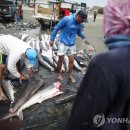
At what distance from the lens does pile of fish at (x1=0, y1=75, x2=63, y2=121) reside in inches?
219

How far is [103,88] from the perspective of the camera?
4.91 feet

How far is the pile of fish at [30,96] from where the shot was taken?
5560mm

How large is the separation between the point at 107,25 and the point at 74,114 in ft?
1.60

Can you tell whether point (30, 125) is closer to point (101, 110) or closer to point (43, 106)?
point (43, 106)

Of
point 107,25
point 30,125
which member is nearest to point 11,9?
point 30,125

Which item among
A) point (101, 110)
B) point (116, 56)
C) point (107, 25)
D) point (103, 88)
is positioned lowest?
point (101, 110)

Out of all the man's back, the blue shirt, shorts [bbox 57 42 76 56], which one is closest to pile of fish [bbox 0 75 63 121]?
shorts [bbox 57 42 76 56]

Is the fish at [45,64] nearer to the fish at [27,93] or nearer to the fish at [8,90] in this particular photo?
the fish at [27,93]

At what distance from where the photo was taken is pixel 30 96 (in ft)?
20.6

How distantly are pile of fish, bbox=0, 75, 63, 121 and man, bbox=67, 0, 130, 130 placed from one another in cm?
375

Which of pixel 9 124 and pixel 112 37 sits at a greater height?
pixel 112 37

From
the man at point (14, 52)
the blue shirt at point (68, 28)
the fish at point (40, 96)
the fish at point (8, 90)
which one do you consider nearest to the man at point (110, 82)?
the fish at point (40, 96)

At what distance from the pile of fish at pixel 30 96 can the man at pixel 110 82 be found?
3748 mm

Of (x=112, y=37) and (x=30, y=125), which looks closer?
(x=112, y=37)
